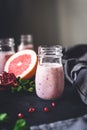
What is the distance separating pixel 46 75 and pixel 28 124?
225mm

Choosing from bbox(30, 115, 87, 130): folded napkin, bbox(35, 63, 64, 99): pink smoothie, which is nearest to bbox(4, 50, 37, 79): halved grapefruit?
bbox(35, 63, 64, 99): pink smoothie

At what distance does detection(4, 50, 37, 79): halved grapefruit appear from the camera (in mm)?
1037

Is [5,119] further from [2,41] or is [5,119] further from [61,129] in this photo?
[2,41]

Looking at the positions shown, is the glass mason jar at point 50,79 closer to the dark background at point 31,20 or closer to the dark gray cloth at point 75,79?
the dark gray cloth at point 75,79

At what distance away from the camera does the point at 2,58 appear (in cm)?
117

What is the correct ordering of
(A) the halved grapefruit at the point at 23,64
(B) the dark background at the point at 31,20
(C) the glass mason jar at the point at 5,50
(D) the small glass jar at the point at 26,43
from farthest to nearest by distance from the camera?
(B) the dark background at the point at 31,20, (D) the small glass jar at the point at 26,43, (C) the glass mason jar at the point at 5,50, (A) the halved grapefruit at the point at 23,64

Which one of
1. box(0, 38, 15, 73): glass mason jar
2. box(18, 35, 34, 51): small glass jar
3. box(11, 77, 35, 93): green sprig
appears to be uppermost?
box(0, 38, 15, 73): glass mason jar

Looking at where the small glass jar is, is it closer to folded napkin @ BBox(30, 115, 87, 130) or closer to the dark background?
folded napkin @ BBox(30, 115, 87, 130)

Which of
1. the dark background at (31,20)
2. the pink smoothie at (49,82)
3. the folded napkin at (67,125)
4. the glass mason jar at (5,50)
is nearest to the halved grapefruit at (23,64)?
the glass mason jar at (5,50)

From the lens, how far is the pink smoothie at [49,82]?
866mm

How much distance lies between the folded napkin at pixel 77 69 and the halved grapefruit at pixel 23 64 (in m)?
0.12

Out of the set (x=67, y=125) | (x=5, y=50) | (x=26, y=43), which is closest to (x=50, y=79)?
(x=67, y=125)

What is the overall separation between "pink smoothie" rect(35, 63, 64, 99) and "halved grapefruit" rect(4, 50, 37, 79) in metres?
0.15

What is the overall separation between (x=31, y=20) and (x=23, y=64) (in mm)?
2165
